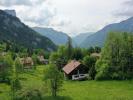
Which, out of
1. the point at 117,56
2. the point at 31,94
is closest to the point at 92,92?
the point at 31,94

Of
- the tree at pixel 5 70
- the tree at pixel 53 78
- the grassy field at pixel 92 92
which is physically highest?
the tree at pixel 5 70

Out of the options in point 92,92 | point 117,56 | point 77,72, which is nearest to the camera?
point 92,92

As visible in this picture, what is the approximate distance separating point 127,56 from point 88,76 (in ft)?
47.9

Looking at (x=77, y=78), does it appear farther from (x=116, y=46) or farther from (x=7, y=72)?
(x=7, y=72)

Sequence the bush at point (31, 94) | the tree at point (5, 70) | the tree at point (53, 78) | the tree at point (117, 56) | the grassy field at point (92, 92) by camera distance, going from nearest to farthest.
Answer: the bush at point (31, 94) → the grassy field at point (92, 92) → the tree at point (53, 78) → the tree at point (5, 70) → the tree at point (117, 56)

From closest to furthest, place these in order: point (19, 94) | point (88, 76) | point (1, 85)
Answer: point (19, 94), point (1, 85), point (88, 76)

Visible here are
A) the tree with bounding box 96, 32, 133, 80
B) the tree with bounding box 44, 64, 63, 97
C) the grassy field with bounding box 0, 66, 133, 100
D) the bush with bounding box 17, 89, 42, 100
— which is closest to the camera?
the bush with bounding box 17, 89, 42, 100

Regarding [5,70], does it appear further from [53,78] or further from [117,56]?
[117,56]

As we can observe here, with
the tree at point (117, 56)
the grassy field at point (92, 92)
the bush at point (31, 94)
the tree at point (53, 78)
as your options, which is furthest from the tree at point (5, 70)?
the bush at point (31, 94)

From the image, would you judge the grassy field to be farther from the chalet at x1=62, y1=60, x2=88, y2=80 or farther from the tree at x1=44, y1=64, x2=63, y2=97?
the chalet at x1=62, y1=60, x2=88, y2=80

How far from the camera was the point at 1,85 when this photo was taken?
9456 centimetres

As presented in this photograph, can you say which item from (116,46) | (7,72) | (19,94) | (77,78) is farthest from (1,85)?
(116,46)

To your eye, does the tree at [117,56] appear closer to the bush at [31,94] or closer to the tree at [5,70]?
the tree at [5,70]


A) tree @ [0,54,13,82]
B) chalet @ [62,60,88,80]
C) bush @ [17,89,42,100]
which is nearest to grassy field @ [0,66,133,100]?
bush @ [17,89,42,100]
